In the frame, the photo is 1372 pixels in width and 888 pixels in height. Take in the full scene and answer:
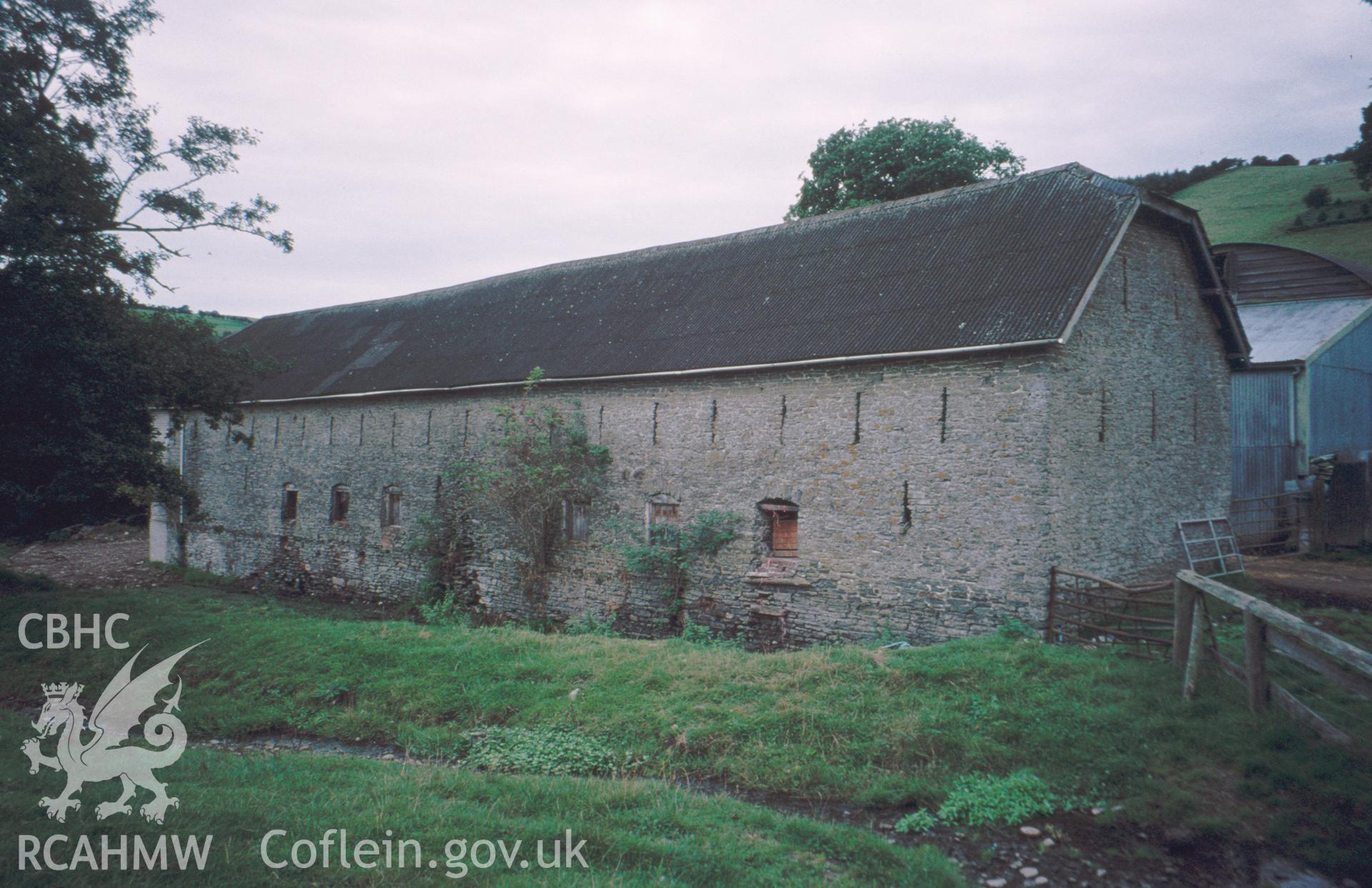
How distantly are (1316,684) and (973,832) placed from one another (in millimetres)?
3921

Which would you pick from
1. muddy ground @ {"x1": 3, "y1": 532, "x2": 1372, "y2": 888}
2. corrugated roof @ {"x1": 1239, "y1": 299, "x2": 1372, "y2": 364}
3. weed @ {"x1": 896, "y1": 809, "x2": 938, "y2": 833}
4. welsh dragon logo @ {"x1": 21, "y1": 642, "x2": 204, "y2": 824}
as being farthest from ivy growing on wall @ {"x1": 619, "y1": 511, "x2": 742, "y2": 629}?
corrugated roof @ {"x1": 1239, "y1": 299, "x2": 1372, "y2": 364}

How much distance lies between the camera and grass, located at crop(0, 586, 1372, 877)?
5.09 metres

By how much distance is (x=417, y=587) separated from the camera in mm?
17453

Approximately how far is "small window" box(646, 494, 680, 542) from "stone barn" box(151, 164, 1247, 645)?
0.06 metres

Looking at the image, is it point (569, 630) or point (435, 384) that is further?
point (435, 384)

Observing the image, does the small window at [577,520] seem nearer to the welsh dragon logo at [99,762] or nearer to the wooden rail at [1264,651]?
the welsh dragon logo at [99,762]

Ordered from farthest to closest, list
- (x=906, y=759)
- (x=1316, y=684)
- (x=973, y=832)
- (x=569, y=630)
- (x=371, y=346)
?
(x=371, y=346) → (x=569, y=630) → (x=1316, y=684) → (x=906, y=759) → (x=973, y=832)

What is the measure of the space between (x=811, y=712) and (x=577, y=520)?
342 inches

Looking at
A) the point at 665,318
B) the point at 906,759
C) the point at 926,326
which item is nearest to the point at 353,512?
the point at 665,318

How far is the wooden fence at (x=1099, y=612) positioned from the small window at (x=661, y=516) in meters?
6.19

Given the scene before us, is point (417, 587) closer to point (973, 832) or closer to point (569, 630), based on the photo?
point (569, 630)

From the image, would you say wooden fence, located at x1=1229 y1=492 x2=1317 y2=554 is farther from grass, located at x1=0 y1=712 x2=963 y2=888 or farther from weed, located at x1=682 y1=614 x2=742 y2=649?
grass, located at x1=0 y1=712 x2=963 y2=888

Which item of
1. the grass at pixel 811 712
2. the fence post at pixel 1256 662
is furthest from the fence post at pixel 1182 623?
the fence post at pixel 1256 662

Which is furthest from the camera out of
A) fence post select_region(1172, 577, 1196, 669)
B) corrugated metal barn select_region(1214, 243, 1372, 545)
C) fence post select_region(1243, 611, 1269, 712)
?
corrugated metal barn select_region(1214, 243, 1372, 545)
